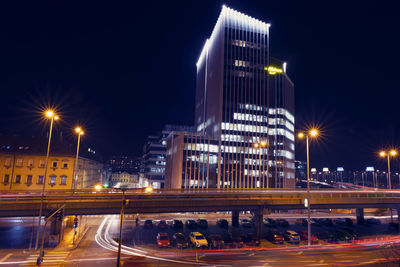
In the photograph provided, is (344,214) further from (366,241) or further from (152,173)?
(152,173)

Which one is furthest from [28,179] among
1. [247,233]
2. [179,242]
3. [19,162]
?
[247,233]

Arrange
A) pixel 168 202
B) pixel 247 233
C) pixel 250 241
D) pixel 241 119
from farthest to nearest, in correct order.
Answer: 1. pixel 241 119
2. pixel 247 233
3. pixel 168 202
4. pixel 250 241

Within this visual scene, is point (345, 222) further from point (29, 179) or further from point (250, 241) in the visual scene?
point (29, 179)

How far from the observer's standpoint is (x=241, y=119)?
85.9 metres

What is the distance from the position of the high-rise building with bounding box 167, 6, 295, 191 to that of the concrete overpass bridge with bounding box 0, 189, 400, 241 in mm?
39120

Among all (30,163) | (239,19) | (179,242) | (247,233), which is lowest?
(247,233)

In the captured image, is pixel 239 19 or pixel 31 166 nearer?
pixel 31 166

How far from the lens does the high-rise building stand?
3152 inches

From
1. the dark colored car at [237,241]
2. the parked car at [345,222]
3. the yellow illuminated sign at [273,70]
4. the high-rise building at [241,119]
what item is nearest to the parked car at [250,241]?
the dark colored car at [237,241]

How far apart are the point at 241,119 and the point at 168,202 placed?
57389mm

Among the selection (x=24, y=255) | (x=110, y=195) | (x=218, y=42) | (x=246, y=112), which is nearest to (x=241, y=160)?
(x=246, y=112)

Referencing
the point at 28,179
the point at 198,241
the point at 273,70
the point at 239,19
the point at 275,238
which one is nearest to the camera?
the point at 198,241

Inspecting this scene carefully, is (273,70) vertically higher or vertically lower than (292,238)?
higher

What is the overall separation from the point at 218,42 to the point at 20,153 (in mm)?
69899
